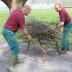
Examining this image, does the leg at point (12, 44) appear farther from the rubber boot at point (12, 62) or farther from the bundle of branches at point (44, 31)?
the bundle of branches at point (44, 31)

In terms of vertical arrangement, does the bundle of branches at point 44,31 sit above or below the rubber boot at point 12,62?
above

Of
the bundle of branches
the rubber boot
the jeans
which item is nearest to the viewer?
the rubber boot

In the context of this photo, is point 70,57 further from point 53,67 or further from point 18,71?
point 18,71

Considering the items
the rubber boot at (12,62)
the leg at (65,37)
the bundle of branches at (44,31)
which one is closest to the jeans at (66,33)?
the leg at (65,37)

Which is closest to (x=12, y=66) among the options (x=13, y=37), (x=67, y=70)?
(x=13, y=37)

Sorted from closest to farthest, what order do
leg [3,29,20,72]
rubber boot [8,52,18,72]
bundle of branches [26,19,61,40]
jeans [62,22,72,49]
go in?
leg [3,29,20,72]
rubber boot [8,52,18,72]
bundle of branches [26,19,61,40]
jeans [62,22,72,49]

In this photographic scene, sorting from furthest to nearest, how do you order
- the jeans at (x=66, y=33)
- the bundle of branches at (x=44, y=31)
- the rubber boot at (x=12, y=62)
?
the jeans at (x=66, y=33)
the bundle of branches at (x=44, y=31)
the rubber boot at (x=12, y=62)

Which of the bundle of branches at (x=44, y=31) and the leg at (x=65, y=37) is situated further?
the leg at (x=65, y=37)

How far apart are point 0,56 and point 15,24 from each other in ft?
7.40

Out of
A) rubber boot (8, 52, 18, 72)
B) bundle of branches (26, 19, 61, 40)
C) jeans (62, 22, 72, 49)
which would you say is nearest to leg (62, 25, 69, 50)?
jeans (62, 22, 72, 49)

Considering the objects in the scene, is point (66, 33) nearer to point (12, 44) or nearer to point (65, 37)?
point (65, 37)

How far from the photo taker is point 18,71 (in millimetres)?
7770

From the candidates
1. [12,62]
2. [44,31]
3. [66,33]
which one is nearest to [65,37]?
[66,33]

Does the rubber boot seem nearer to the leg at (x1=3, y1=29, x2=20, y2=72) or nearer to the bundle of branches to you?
the leg at (x1=3, y1=29, x2=20, y2=72)
